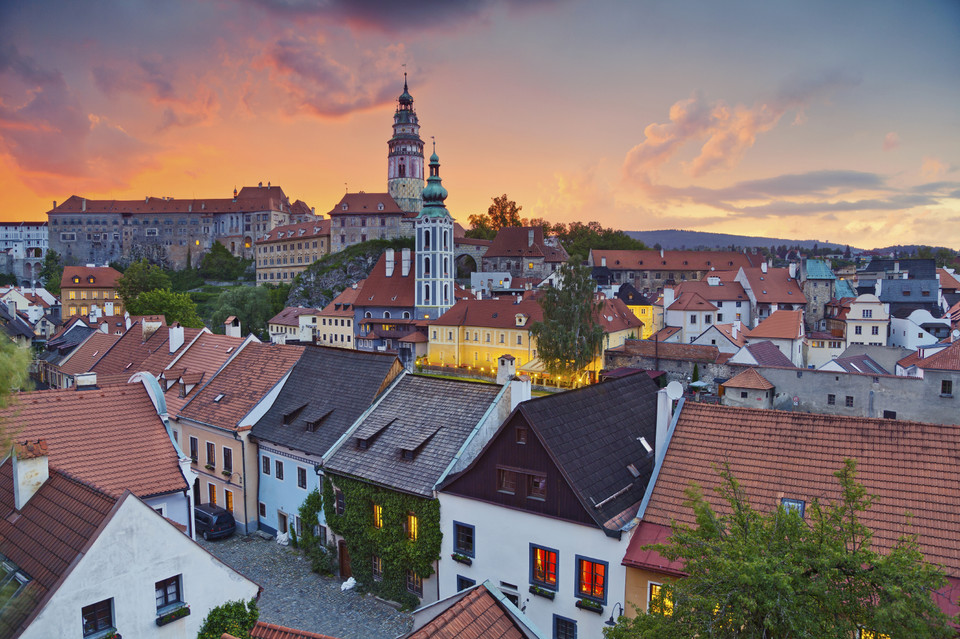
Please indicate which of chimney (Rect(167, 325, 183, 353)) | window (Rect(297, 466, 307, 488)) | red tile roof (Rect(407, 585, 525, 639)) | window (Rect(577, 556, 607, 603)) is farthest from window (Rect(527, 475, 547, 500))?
chimney (Rect(167, 325, 183, 353))

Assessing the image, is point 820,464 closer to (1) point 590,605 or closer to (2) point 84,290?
(1) point 590,605

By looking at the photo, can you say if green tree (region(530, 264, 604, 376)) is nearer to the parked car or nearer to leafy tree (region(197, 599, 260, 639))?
the parked car

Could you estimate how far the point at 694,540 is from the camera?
9.20m

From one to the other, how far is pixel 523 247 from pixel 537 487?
88.5 meters

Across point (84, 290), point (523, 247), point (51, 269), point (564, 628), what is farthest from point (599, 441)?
point (51, 269)

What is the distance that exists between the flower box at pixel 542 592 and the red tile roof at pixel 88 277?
349 ft

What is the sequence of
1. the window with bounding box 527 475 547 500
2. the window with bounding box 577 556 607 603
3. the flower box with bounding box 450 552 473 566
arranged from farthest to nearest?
the flower box with bounding box 450 552 473 566 < the window with bounding box 527 475 547 500 < the window with bounding box 577 556 607 603

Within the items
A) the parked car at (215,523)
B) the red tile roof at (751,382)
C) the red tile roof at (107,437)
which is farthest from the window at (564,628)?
the red tile roof at (751,382)

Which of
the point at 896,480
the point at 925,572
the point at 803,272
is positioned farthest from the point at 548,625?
the point at 803,272

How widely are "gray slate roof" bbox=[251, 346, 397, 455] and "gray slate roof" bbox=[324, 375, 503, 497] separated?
0.94m

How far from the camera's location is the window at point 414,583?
733 inches

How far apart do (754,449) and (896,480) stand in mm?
3093

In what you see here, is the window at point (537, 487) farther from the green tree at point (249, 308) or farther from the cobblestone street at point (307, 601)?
the green tree at point (249, 308)

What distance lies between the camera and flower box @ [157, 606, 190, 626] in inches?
440
